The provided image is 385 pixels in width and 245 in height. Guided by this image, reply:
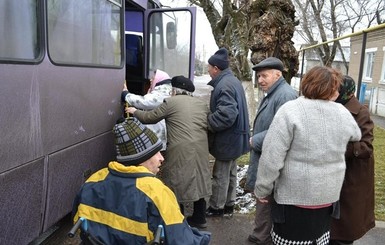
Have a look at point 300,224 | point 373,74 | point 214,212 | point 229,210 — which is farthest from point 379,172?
point 373,74

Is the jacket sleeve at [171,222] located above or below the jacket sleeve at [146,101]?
below

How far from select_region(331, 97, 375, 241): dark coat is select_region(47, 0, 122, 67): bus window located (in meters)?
2.18

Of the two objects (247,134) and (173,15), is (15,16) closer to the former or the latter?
(247,134)

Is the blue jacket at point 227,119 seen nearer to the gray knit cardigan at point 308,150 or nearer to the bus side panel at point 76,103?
the bus side panel at point 76,103

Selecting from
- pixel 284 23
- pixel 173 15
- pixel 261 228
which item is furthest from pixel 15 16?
pixel 284 23

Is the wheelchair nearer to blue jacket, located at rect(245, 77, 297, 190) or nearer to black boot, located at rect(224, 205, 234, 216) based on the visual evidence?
blue jacket, located at rect(245, 77, 297, 190)

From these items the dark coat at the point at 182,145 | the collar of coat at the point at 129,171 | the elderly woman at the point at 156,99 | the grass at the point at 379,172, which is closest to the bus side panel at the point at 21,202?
the collar of coat at the point at 129,171

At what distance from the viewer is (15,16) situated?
2.26 metres

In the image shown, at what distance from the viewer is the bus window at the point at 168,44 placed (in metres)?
5.19

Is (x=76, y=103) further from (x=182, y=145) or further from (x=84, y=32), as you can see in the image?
A: (x=182, y=145)

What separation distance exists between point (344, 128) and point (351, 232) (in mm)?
1006

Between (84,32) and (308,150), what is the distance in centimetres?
212

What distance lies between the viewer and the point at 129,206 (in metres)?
1.46

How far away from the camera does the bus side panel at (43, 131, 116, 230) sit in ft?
8.68
